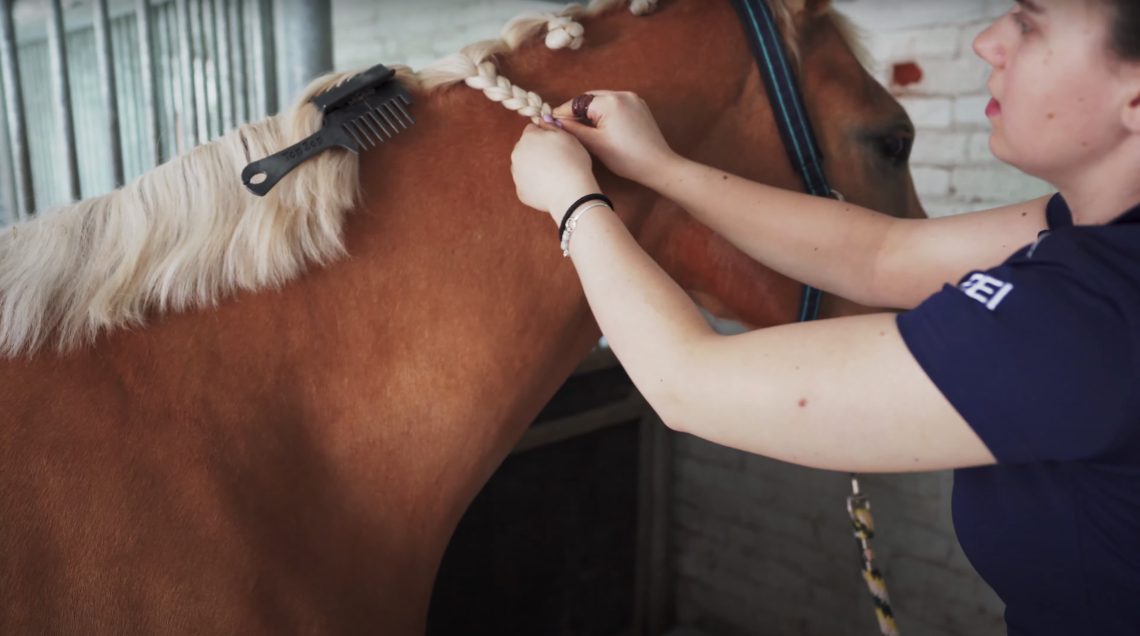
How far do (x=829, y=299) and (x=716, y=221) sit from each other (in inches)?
10.8

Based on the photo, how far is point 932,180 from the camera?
1919 mm

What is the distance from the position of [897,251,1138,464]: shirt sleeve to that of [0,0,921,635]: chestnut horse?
45 centimetres

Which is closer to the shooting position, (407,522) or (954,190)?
(407,522)

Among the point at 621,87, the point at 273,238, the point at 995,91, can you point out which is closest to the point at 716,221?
the point at 621,87

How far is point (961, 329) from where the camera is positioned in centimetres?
56

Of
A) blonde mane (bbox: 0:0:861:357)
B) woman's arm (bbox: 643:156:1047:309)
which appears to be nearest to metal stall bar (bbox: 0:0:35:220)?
blonde mane (bbox: 0:0:861:357)

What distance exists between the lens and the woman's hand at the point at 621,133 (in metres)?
0.85

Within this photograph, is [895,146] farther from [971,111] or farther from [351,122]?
[971,111]

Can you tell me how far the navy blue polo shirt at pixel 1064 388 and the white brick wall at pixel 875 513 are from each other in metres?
1.36

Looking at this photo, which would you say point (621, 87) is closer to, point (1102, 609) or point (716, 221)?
point (716, 221)

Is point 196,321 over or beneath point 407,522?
over

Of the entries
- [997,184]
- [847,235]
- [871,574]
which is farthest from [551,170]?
[997,184]

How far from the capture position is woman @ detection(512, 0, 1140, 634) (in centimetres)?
55

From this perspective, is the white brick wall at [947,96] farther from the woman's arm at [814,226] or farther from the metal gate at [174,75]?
the metal gate at [174,75]
